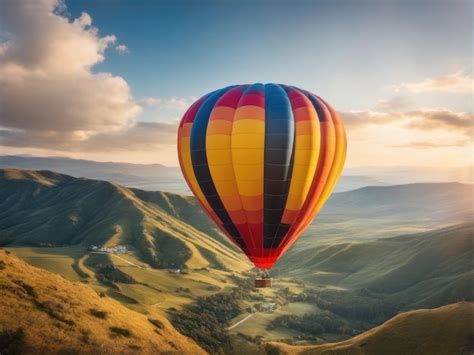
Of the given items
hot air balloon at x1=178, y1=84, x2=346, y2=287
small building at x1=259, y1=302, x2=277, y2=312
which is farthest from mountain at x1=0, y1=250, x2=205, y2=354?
small building at x1=259, y1=302, x2=277, y2=312

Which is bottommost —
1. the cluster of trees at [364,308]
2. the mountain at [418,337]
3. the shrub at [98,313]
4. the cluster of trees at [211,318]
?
the cluster of trees at [364,308]

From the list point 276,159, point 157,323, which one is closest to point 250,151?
point 276,159

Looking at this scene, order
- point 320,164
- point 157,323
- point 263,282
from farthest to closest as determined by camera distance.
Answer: point 157,323
point 320,164
point 263,282

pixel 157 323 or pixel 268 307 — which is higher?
pixel 157 323

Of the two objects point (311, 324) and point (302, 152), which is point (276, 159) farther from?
point (311, 324)

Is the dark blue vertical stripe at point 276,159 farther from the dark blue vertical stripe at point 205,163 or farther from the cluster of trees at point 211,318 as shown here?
the cluster of trees at point 211,318

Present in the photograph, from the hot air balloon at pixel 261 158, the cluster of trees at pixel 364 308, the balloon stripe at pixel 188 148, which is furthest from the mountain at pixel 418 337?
the cluster of trees at pixel 364 308
